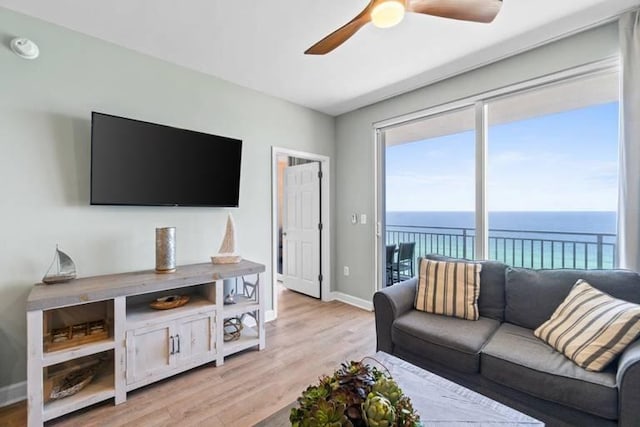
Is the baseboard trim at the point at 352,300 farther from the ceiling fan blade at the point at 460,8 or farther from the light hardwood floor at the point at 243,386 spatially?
the ceiling fan blade at the point at 460,8

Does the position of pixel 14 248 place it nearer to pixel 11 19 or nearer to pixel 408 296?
pixel 11 19

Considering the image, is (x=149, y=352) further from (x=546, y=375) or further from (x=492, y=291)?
(x=492, y=291)

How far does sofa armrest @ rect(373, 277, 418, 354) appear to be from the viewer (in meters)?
2.17

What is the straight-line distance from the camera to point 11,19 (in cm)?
195

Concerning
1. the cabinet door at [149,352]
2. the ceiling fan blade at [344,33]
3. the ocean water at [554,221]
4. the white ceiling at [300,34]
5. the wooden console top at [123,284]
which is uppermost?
the white ceiling at [300,34]

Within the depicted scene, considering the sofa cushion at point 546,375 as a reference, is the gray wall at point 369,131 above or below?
above

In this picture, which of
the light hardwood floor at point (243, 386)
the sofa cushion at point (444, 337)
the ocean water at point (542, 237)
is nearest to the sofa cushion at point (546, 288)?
the sofa cushion at point (444, 337)

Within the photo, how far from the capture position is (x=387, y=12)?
145 cm

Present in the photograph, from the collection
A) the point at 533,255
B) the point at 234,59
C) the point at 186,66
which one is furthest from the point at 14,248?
the point at 533,255

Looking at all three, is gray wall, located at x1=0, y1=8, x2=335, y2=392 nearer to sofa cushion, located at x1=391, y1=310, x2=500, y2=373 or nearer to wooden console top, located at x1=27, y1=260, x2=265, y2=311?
wooden console top, located at x1=27, y1=260, x2=265, y2=311

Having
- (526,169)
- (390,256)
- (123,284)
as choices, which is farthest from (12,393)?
(526,169)

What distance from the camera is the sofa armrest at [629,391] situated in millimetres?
1239

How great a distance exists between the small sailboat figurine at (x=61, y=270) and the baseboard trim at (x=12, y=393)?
0.74 m

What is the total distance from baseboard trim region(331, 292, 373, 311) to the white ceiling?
8.95 ft
